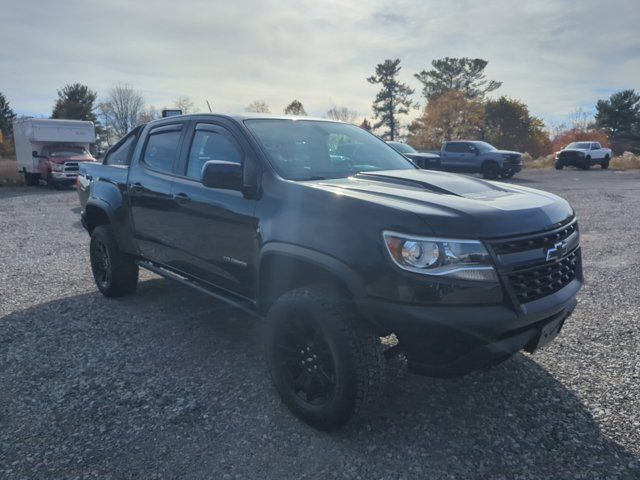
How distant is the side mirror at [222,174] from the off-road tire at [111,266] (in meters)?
2.37

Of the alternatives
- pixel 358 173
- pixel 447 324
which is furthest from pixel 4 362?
pixel 447 324

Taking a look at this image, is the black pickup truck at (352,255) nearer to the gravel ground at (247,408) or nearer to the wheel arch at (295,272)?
the wheel arch at (295,272)

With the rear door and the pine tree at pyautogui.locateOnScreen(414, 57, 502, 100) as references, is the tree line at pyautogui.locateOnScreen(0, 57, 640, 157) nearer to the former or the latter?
the pine tree at pyautogui.locateOnScreen(414, 57, 502, 100)

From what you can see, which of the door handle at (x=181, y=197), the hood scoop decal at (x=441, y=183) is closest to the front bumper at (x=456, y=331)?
the hood scoop decal at (x=441, y=183)

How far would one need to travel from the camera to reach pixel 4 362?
3764 mm

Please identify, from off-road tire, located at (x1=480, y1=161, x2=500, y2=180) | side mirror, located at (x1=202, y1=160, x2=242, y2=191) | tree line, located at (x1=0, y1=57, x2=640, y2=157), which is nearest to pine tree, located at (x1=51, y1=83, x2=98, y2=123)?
tree line, located at (x1=0, y1=57, x2=640, y2=157)

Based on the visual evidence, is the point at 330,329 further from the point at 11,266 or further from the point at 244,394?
the point at 11,266

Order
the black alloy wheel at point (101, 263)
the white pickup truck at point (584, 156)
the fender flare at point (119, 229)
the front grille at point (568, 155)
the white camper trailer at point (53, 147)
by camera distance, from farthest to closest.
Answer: the front grille at point (568, 155) < the white pickup truck at point (584, 156) < the white camper trailer at point (53, 147) < the black alloy wheel at point (101, 263) < the fender flare at point (119, 229)

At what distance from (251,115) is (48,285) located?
3.74 m

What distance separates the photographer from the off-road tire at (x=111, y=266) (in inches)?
195

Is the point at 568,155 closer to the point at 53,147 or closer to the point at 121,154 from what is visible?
the point at 53,147

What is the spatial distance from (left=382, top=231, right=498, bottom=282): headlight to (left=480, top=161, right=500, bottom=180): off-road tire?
21879 mm

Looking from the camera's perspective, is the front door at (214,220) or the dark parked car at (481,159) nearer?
the front door at (214,220)

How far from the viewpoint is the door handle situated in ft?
12.4
